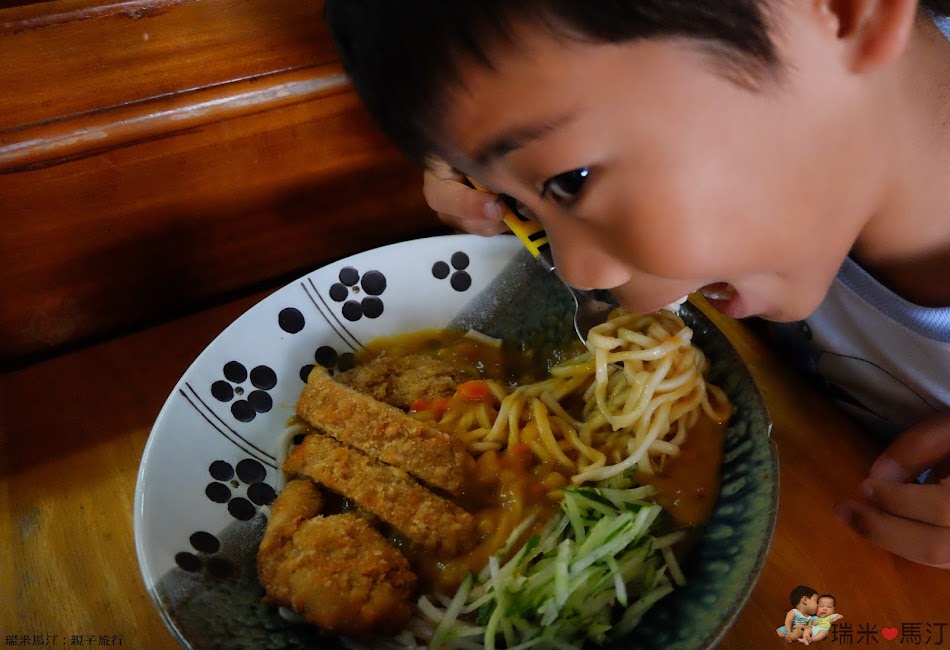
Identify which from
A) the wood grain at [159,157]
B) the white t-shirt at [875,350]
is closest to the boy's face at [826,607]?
the white t-shirt at [875,350]

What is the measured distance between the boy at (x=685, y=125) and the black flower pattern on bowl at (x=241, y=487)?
551 millimetres

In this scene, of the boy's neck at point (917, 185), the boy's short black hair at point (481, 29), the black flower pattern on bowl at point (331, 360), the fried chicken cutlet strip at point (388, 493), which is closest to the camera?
the boy's short black hair at point (481, 29)

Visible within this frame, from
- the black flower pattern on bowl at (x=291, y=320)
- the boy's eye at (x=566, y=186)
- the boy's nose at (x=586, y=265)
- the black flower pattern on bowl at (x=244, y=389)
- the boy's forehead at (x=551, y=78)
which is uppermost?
the boy's forehead at (x=551, y=78)

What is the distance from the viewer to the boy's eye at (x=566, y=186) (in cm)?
66

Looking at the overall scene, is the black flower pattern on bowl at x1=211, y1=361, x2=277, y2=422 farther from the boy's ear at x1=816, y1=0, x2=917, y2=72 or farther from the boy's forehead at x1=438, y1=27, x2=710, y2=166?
the boy's ear at x1=816, y1=0, x2=917, y2=72

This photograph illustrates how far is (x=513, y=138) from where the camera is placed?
620 mm

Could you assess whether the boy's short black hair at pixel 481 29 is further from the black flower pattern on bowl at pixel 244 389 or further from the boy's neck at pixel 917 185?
the black flower pattern on bowl at pixel 244 389

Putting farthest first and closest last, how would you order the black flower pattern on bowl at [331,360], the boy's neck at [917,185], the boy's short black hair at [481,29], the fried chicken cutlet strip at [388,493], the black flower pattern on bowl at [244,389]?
the black flower pattern on bowl at [331,360] → the black flower pattern on bowl at [244,389] → the fried chicken cutlet strip at [388,493] → the boy's neck at [917,185] → the boy's short black hair at [481,29]

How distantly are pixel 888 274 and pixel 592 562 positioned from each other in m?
0.65

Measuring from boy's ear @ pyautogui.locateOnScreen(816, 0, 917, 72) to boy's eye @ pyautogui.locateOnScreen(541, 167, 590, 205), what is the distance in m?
0.25

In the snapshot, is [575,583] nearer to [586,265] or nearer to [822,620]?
[822,620]

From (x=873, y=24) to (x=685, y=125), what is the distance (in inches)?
7.4

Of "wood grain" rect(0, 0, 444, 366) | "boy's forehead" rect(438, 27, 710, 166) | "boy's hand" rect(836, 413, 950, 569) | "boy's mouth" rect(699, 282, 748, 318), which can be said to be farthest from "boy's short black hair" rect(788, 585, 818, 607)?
"wood grain" rect(0, 0, 444, 366)

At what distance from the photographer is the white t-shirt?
3.42 feet
